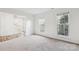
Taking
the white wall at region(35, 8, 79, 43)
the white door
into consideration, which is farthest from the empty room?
the white door

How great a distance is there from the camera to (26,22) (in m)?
6.06

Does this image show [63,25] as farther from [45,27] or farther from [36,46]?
[36,46]

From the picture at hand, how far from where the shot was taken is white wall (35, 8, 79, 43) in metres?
3.95

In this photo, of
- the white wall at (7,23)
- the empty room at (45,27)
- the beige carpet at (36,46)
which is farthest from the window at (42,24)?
the white wall at (7,23)

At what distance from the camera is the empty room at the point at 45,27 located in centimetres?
394

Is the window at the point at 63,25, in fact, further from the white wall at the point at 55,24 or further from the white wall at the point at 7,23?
the white wall at the point at 7,23

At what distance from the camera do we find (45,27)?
17.1 feet

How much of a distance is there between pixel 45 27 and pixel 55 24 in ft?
2.32

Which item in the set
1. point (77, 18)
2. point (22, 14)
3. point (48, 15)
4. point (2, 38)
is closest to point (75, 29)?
point (77, 18)

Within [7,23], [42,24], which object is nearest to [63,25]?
[42,24]

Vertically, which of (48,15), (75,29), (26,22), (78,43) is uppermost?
(48,15)
